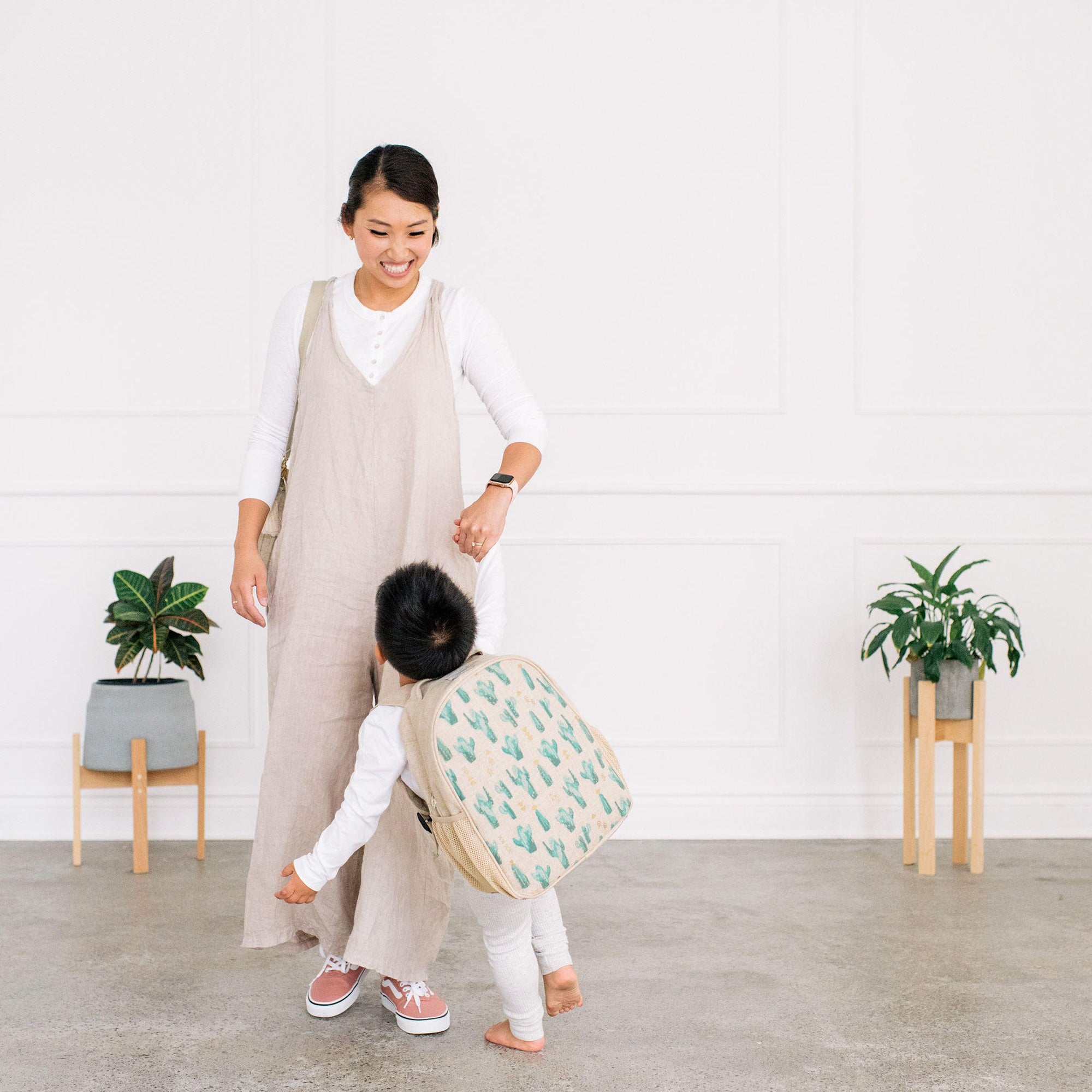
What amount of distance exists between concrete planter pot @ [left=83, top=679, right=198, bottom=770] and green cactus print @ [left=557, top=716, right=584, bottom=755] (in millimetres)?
1463

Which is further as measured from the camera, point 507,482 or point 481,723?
point 507,482

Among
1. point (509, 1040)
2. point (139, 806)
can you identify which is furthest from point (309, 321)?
point (139, 806)

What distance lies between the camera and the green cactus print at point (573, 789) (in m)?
1.57

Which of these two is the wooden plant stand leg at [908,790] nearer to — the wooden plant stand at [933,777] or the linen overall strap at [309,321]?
the wooden plant stand at [933,777]

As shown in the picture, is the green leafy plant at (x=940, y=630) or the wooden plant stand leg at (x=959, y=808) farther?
the wooden plant stand leg at (x=959, y=808)

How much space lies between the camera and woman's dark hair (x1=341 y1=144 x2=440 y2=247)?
167 cm

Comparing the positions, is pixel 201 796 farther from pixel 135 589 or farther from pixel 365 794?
pixel 365 794

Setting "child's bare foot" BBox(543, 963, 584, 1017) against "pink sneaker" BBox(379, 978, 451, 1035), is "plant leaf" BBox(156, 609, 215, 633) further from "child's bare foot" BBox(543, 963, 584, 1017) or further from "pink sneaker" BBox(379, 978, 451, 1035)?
"child's bare foot" BBox(543, 963, 584, 1017)

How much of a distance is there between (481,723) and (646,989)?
705 mm

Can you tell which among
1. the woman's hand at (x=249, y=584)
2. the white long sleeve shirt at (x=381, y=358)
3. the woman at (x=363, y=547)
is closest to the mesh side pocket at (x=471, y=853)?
the woman at (x=363, y=547)

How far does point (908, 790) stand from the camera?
281cm

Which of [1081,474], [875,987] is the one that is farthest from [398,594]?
[1081,474]

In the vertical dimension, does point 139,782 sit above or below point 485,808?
below

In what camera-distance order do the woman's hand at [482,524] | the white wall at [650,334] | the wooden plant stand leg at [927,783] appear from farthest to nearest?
the white wall at [650,334], the wooden plant stand leg at [927,783], the woman's hand at [482,524]
